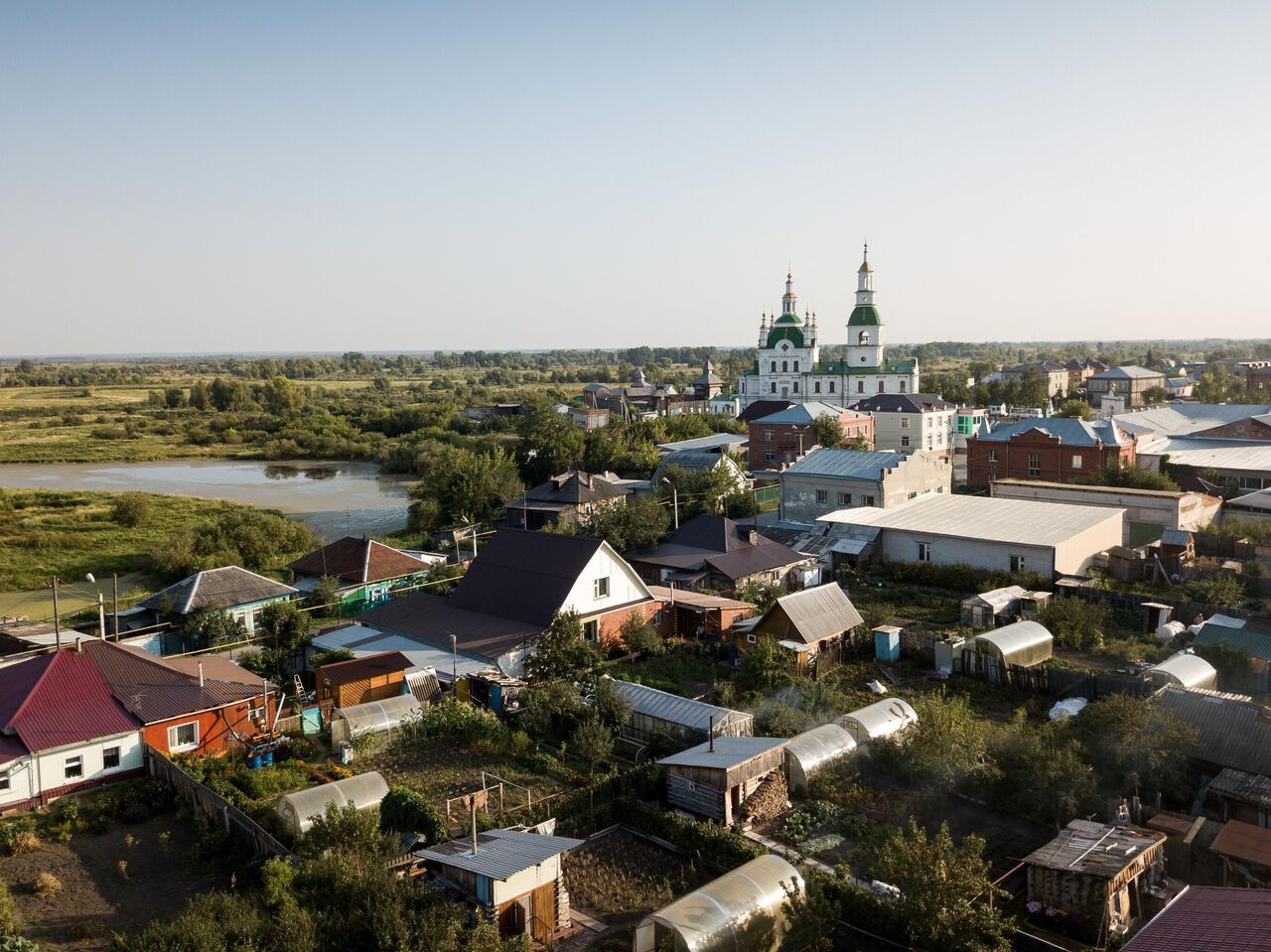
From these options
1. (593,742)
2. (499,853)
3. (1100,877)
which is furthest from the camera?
(593,742)

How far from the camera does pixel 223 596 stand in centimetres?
2186

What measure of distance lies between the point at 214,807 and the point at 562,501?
816 inches

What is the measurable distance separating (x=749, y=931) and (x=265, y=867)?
5159 millimetres

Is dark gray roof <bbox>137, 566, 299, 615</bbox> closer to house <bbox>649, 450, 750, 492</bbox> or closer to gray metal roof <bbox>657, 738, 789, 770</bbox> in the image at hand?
gray metal roof <bbox>657, 738, 789, 770</bbox>

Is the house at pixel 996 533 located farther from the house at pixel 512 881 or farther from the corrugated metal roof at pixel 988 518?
the house at pixel 512 881

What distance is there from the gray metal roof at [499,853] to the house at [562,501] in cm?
2041

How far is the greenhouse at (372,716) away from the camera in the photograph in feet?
46.8

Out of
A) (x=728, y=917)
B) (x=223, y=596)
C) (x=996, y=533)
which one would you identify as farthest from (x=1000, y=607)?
(x=223, y=596)

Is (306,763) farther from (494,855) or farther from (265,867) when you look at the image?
(494,855)

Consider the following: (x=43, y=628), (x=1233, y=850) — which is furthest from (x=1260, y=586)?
(x=43, y=628)

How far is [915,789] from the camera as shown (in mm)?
12375

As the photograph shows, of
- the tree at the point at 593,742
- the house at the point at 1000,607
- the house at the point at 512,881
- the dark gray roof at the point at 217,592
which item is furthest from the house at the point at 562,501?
the house at the point at 512,881

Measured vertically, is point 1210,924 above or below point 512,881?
above

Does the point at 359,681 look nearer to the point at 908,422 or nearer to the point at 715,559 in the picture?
the point at 715,559
